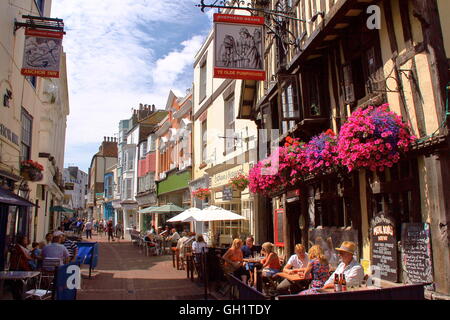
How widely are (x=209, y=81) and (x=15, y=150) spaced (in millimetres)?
10635

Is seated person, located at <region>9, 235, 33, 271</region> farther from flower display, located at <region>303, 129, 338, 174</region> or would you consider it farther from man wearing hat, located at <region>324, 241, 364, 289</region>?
man wearing hat, located at <region>324, 241, 364, 289</region>

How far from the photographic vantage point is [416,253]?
5.62 m

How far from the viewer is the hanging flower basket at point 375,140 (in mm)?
5527

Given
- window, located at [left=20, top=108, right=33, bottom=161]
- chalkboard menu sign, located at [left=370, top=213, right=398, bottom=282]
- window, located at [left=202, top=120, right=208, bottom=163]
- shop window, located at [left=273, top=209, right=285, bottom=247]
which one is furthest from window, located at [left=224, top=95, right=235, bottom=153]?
chalkboard menu sign, located at [left=370, top=213, right=398, bottom=282]

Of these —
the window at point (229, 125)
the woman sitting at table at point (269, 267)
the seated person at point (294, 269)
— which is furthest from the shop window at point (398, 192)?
the window at point (229, 125)

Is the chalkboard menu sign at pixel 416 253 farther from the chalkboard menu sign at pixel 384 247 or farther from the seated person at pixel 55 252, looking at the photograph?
the seated person at pixel 55 252

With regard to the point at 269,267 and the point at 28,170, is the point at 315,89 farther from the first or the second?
the point at 28,170

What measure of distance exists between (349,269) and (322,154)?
87.4 inches

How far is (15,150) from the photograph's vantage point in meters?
11.6

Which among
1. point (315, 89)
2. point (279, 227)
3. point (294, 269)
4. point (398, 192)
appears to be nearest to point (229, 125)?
point (279, 227)

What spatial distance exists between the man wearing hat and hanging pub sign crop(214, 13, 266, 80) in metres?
4.63

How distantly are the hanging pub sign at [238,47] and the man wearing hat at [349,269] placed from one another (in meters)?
4.63
